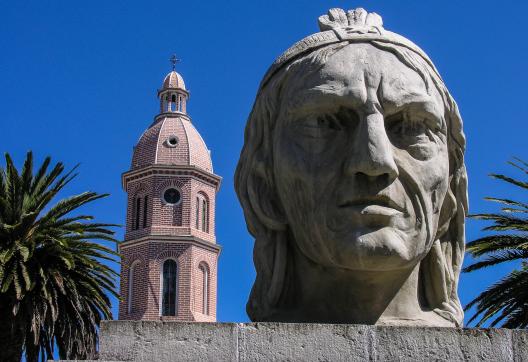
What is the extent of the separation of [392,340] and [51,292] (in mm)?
24884

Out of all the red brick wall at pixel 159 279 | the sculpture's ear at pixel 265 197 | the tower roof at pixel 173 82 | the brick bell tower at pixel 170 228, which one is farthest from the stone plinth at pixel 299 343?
the tower roof at pixel 173 82

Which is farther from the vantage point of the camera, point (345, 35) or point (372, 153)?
point (345, 35)

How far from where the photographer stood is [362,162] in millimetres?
3805

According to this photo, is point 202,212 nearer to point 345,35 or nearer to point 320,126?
point 345,35

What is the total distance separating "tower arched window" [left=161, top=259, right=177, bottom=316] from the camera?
244 feet

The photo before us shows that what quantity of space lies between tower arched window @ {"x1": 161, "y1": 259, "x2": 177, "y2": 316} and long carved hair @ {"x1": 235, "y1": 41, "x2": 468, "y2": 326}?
70.8 m

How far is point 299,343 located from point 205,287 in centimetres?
7322

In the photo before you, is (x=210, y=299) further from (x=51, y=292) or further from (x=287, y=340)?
(x=287, y=340)

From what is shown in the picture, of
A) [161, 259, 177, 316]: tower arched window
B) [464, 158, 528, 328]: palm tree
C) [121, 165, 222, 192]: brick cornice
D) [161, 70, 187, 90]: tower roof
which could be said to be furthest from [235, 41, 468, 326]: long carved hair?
[161, 70, 187, 90]: tower roof

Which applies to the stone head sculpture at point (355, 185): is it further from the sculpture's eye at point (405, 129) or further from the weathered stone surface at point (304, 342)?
the weathered stone surface at point (304, 342)

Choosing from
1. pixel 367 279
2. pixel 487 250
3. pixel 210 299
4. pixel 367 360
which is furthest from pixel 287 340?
pixel 210 299

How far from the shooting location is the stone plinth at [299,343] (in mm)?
3418

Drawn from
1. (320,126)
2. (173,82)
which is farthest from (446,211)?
(173,82)

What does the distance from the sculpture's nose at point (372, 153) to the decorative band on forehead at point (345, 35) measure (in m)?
0.48
